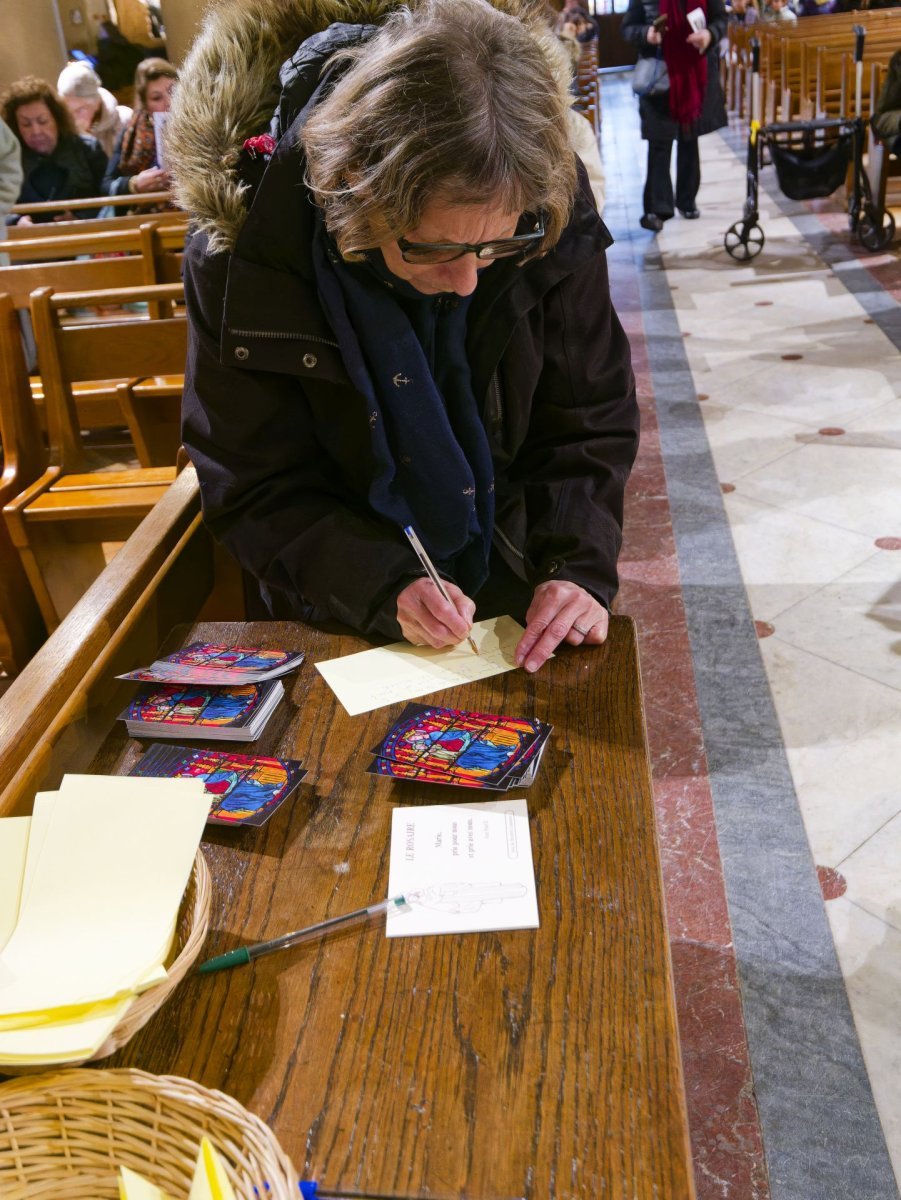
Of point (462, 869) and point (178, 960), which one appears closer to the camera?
point (178, 960)

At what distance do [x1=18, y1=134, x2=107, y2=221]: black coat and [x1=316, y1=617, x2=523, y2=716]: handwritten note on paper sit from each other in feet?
18.2

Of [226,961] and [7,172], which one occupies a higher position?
[7,172]

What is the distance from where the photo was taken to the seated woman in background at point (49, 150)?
582cm

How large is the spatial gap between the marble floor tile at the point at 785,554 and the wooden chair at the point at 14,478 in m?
2.19

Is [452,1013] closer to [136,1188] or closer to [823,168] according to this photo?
[136,1188]

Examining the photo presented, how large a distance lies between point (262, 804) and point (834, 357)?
4645 mm

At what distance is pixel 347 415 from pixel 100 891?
821mm

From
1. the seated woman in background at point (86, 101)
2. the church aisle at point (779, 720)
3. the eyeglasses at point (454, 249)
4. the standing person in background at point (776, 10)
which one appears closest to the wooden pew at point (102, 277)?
the church aisle at point (779, 720)

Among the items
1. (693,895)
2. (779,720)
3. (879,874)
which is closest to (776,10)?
(779,720)

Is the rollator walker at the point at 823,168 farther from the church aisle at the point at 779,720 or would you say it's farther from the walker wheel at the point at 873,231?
the church aisle at the point at 779,720

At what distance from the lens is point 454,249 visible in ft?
4.12

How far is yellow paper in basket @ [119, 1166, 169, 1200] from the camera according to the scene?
71cm

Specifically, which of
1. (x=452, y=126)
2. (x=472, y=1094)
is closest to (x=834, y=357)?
(x=452, y=126)

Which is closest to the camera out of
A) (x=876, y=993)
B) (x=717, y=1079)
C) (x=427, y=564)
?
(x=427, y=564)
